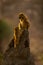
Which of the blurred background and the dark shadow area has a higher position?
the blurred background

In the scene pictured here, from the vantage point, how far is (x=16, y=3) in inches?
488

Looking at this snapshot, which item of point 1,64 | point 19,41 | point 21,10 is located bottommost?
point 1,64

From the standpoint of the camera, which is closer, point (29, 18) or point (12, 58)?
point (12, 58)

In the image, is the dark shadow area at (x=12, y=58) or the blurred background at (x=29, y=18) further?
the blurred background at (x=29, y=18)

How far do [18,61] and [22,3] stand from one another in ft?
22.5

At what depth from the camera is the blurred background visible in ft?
32.2

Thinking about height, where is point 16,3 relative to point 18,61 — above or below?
above

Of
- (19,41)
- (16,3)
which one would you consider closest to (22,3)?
(16,3)

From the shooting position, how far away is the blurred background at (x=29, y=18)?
9.82 m

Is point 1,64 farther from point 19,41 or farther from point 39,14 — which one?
point 39,14

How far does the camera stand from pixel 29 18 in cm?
1131

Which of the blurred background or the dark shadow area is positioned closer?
the dark shadow area

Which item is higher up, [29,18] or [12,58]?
[29,18]

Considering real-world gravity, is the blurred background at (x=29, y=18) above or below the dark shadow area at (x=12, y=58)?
above
